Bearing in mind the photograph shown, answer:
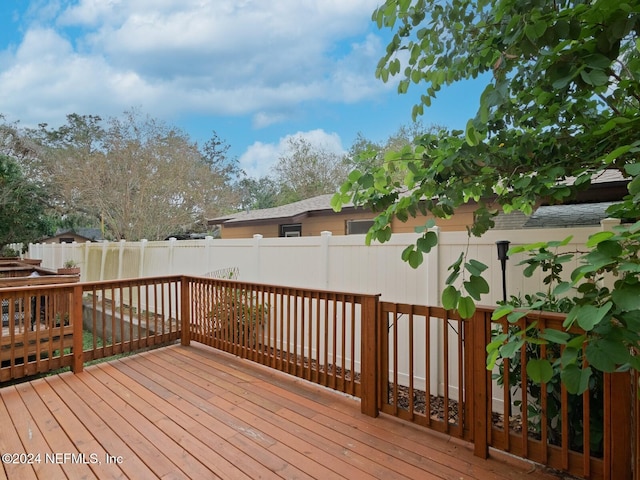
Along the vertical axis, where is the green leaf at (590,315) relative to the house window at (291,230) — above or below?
below

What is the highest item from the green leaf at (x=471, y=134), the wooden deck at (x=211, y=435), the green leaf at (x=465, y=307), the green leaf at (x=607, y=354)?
the green leaf at (x=471, y=134)

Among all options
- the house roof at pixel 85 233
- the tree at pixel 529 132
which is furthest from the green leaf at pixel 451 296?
the house roof at pixel 85 233

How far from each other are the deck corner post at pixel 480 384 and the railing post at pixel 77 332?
376 cm

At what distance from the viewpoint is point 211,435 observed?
2361 millimetres

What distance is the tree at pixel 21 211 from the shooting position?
1354 cm

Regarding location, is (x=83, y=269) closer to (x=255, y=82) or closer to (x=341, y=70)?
(x=255, y=82)

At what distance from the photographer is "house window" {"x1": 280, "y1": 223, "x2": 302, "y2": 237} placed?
9.09m

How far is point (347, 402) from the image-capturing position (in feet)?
9.44

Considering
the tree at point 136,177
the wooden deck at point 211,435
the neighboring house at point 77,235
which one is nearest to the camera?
the wooden deck at point 211,435

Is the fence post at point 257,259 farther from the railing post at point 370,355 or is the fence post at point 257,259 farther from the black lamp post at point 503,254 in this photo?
the black lamp post at point 503,254

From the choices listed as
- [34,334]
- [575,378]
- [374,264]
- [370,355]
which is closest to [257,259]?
[374,264]

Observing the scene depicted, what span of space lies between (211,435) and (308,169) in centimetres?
1613

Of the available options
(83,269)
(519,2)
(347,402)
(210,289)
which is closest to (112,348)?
(210,289)

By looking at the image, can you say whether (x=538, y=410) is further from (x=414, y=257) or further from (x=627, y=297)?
(x=627, y=297)
